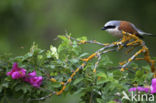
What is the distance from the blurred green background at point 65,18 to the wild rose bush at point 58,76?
A: 3385 mm

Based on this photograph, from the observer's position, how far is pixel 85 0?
6871 mm

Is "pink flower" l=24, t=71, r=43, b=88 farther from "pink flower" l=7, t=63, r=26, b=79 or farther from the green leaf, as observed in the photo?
the green leaf

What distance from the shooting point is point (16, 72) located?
1.92 metres

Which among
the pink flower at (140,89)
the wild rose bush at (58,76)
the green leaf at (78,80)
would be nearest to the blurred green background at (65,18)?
the wild rose bush at (58,76)

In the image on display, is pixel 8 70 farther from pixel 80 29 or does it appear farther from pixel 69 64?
pixel 80 29

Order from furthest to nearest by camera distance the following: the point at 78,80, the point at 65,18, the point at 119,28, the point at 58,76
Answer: the point at 65,18
the point at 119,28
the point at 58,76
the point at 78,80

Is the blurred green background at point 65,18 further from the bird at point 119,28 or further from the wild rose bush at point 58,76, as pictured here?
the wild rose bush at point 58,76

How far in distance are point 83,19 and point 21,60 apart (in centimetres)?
468

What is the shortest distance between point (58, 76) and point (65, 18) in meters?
4.70

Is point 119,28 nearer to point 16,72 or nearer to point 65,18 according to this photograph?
point 16,72

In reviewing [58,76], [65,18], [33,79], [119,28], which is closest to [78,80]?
[58,76]

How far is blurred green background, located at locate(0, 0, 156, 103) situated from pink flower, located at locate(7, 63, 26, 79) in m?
3.44

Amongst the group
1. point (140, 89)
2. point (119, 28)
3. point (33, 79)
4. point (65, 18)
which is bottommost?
point (140, 89)

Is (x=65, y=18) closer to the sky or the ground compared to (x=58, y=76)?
closer to the sky
